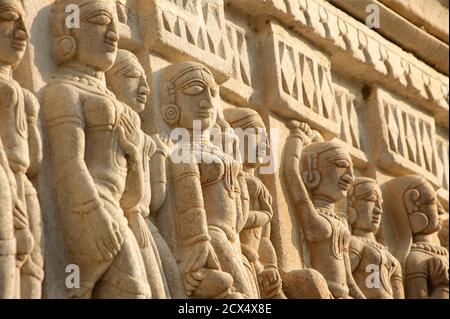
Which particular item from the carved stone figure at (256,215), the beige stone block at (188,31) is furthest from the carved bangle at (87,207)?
the beige stone block at (188,31)

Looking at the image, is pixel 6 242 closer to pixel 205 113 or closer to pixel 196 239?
pixel 196 239

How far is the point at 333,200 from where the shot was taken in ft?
34.5

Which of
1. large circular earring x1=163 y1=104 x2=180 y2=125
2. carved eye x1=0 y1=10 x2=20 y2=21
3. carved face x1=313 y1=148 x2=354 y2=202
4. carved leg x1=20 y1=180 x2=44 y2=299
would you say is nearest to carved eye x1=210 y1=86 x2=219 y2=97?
large circular earring x1=163 y1=104 x2=180 y2=125

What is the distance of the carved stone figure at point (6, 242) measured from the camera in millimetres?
7852

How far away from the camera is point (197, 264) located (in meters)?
8.93

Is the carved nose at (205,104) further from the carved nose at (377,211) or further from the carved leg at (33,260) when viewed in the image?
the carved nose at (377,211)

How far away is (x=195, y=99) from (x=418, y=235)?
7.90 feet

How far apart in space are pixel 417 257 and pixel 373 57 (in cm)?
127

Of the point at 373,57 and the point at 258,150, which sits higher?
the point at 373,57

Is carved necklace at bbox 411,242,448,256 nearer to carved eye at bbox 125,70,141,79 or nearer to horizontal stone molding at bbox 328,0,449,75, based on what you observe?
horizontal stone molding at bbox 328,0,449,75

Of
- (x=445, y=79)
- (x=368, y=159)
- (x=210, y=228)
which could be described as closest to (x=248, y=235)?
(x=210, y=228)

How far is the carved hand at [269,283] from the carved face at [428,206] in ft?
6.28

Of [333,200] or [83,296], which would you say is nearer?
[83,296]
